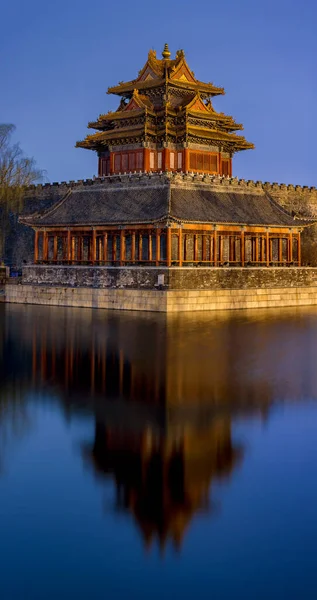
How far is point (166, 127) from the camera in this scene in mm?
35469

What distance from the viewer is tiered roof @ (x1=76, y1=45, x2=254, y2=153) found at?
1409 inches

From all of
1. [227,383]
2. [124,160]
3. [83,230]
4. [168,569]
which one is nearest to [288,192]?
[124,160]

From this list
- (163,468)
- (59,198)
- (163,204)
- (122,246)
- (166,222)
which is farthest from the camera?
(59,198)

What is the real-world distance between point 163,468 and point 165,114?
96.3ft

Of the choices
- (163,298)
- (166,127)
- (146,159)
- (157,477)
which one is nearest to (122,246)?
(163,298)

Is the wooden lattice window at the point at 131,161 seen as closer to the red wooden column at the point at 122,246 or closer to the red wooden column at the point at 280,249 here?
the red wooden column at the point at 122,246

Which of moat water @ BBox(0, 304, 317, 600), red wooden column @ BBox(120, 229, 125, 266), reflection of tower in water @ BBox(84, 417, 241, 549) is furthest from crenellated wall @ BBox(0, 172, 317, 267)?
reflection of tower in water @ BBox(84, 417, 241, 549)

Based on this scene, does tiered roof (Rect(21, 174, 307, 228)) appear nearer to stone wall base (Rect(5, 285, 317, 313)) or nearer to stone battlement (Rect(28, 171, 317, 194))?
stone battlement (Rect(28, 171, 317, 194))

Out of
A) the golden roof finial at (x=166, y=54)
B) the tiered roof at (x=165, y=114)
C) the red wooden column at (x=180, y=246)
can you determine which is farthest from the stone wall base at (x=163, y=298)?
the golden roof finial at (x=166, y=54)

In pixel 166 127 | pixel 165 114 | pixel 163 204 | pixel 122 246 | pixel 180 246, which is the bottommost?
pixel 180 246

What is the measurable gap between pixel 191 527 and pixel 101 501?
113 cm

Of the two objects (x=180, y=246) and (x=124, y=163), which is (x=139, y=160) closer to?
(x=124, y=163)

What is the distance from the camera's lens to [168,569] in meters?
6.19

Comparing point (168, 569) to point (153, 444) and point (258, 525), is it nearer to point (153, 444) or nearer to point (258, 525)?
point (258, 525)
